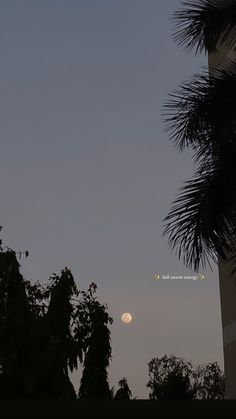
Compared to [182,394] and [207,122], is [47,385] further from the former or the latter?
[207,122]

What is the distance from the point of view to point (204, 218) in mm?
8633

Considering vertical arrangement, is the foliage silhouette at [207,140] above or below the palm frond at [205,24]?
below

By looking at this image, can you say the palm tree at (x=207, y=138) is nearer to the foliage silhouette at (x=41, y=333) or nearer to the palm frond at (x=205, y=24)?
the palm frond at (x=205, y=24)

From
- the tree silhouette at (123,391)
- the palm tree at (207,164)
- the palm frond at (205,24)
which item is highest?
the palm frond at (205,24)

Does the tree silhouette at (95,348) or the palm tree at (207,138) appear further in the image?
the tree silhouette at (95,348)

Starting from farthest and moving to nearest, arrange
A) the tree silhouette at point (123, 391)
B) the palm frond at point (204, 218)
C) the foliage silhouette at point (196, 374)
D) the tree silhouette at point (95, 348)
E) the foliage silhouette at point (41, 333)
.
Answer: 1. the foliage silhouette at point (196, 374)
2. the tree silhouette at point (123, 391)
3. the tree silhouette at point (95, 348)
4. the foliage silhouette at point (41, 333)
5. the palm frond at point (204, 218)

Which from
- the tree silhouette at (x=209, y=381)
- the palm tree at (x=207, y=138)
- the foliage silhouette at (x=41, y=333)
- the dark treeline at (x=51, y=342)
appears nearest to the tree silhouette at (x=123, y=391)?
the dark treeline at (x=51, y=342)

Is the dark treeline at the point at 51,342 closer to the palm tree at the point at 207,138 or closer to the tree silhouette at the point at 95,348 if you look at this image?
the tree silhouette at the point at 95,348

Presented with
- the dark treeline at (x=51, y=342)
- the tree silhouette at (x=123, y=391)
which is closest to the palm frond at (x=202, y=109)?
the dark treeline at (x=51, y=342)

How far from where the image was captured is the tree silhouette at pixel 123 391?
25719 millimetres

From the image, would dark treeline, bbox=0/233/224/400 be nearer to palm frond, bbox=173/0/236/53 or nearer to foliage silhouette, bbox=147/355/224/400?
palm frond, bbox=173/0/236/53

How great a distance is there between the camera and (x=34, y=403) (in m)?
10.5

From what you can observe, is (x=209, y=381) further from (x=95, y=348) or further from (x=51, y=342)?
(x=51, y=342)

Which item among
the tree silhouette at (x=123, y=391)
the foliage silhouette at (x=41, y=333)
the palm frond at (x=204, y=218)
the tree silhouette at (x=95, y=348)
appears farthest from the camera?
the tree silhouette at (x=123, y=391)
